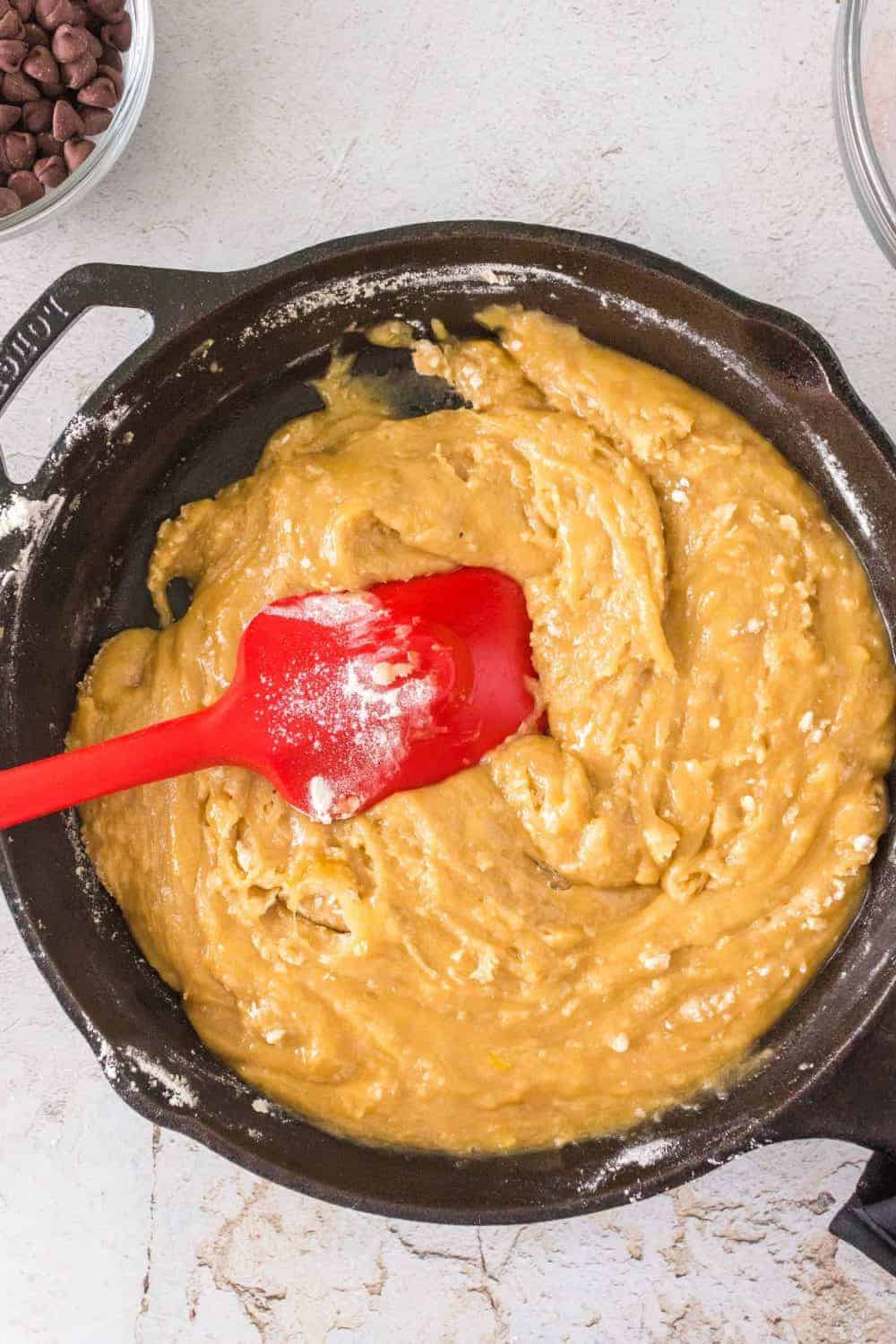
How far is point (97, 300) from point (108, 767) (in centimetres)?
76

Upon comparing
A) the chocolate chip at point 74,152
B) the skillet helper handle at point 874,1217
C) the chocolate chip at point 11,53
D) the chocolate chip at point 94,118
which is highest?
the chocolate chip at point 11,53

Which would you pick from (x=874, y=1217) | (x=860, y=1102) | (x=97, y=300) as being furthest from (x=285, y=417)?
(x=874, y=1217)

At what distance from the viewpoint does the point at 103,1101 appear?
230cm

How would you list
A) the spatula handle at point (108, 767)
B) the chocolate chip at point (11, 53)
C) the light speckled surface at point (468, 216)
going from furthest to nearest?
1. the light speckled surface at point (468, 216)
2. the chocolate chip at point (11, 53)
3. the spatula handle at point (108, 767)

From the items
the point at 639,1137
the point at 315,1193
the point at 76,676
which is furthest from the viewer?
the point at 76,676

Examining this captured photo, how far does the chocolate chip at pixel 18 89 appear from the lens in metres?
2.10

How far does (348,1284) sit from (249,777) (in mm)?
1046

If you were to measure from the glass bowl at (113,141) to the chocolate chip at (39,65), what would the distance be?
0.41 ft

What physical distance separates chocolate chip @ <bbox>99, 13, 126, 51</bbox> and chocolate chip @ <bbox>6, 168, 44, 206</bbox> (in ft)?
0.95

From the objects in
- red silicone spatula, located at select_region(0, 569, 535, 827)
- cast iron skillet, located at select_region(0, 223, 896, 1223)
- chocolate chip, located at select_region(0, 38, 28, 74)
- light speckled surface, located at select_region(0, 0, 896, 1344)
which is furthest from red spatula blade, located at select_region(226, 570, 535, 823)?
chocolate chip, located at select_region(0, 38, 28, 74)

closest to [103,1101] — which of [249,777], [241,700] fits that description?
[249,777]

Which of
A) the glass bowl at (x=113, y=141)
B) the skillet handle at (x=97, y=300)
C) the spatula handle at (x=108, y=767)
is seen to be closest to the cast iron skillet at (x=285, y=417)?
the skillet handle at (x=97, y=300)

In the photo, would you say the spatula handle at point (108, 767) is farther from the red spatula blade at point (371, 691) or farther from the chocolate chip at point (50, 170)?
the chocolate chip at point (50, 170)

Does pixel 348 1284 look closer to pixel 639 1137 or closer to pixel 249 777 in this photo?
pixel 639 1137
